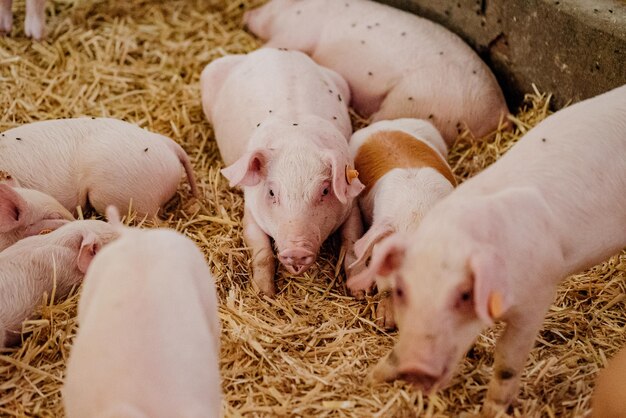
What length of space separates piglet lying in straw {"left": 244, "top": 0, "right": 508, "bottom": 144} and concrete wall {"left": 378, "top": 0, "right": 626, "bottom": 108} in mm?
114

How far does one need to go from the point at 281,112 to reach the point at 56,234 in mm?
1176

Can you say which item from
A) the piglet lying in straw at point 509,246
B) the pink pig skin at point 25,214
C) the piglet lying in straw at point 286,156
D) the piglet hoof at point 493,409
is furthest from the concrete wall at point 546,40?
the pink pig skin at point 25,214

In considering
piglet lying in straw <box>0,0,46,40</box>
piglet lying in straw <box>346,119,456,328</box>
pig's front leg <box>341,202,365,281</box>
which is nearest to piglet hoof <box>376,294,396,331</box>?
piglet lying in straw <box>346,119,456,328</box>

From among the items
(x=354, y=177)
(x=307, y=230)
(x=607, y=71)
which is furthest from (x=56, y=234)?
(x=607, y=71)

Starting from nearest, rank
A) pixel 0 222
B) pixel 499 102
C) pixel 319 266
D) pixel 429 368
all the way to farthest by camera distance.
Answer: pixel 429 368
pixel 0 222
pixel 319 266
pixel 499 102

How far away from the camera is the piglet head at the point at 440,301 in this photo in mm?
2145

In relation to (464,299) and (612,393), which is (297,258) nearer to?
(464,299)

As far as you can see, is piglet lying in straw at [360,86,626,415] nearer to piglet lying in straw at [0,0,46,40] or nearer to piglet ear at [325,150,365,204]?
piglet ear at [325,150,365,204]

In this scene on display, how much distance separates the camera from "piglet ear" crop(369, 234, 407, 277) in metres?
2.28

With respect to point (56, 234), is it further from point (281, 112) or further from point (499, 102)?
point (499, 102)

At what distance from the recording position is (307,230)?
10.4 feet

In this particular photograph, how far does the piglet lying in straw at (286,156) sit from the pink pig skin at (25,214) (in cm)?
74

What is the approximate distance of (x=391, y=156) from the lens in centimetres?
360

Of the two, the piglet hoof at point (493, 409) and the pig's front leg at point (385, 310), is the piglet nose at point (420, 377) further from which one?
the pig's front leg at point (385, 310)
